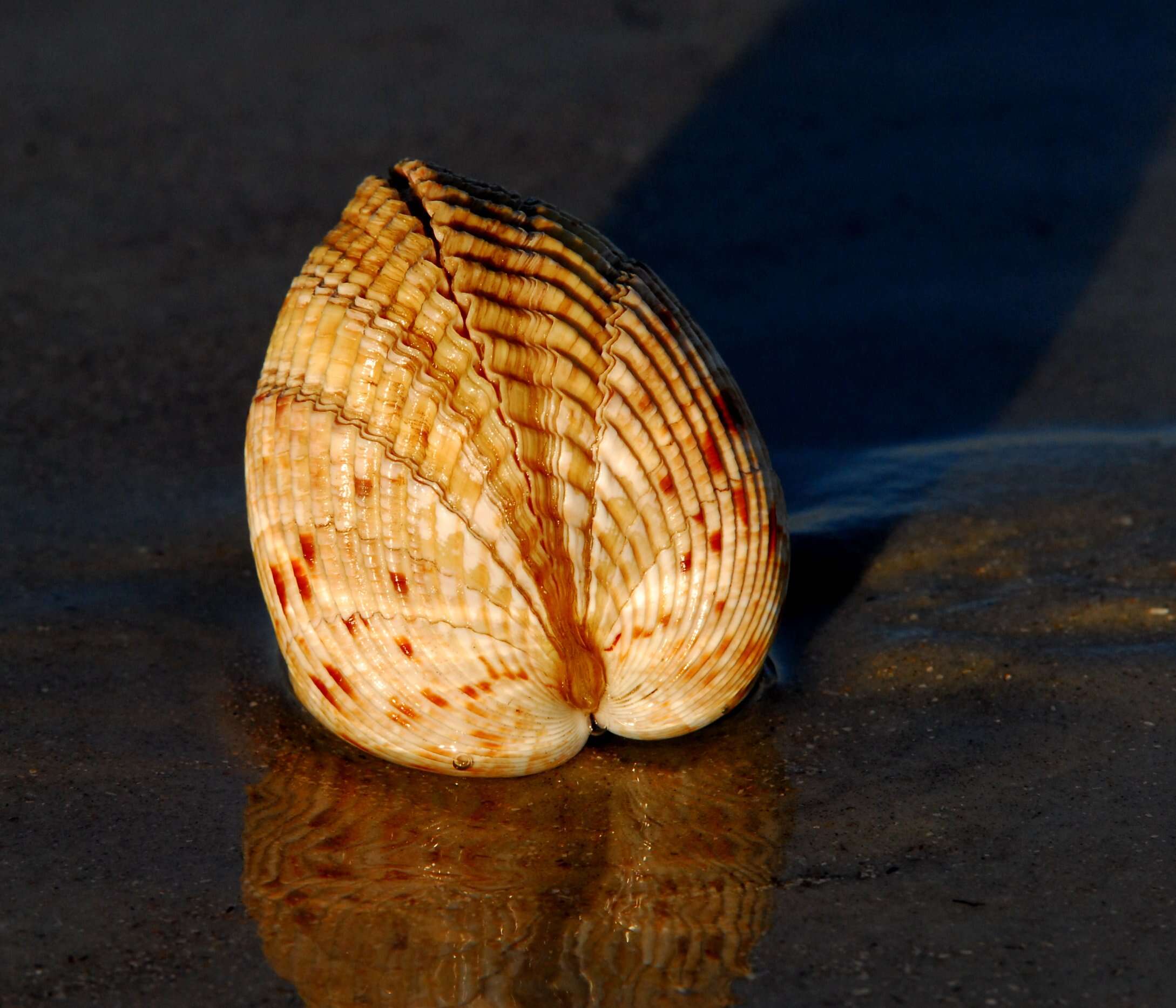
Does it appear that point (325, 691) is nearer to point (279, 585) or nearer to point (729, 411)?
point (279, 585)

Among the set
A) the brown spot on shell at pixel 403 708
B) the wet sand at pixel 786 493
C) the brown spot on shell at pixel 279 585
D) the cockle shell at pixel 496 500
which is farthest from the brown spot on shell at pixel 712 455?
the brown spot on shell at pixel 279 585

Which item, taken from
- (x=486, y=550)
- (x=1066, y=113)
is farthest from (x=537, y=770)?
(x=1066, y=113)

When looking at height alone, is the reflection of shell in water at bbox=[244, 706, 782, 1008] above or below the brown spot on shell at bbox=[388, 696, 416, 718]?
below

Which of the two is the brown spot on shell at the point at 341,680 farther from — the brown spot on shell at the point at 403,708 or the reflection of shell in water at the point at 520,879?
the reflection of shell in water at the point at 520,879

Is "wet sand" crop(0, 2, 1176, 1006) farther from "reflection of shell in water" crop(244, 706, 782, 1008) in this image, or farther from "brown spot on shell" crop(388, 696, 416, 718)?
"brown spot on shell" crop(388, 696, 416, 718)

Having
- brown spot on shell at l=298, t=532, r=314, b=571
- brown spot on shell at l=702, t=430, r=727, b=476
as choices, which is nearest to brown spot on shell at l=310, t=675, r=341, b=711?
brown spot on shell at l=298, t=532, r=314, b=571

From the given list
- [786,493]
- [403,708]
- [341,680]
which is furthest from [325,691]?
[786,493]

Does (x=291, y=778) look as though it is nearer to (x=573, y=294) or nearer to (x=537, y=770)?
(x=537, y=770)
